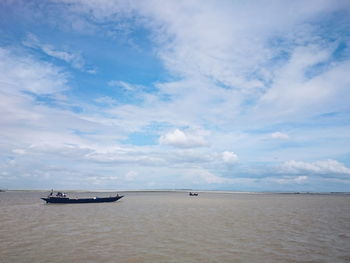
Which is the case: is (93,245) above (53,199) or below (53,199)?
below

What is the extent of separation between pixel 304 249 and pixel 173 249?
27.4 ft

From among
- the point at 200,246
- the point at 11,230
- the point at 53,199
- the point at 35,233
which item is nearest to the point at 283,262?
the point at 200,246

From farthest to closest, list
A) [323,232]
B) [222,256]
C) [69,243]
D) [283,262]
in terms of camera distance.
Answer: [323,232] → [69,243] → [222,256] → [283,262]

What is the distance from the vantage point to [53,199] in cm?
6003

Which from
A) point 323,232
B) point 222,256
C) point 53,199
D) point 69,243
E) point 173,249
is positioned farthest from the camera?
point 53,199

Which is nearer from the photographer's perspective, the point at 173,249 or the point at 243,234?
the point at 173,249

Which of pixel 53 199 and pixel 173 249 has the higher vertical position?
pixel 53 199

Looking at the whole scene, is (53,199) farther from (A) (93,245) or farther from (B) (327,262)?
(B) (327,262)

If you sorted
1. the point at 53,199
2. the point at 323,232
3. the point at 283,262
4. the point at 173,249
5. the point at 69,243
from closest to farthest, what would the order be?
1. the point at 283,262
2. the point at 173,249
3. the point at 69,243
4. the point at 323,232
5. the point at 53,199

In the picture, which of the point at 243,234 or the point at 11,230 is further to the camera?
the point at 11,230

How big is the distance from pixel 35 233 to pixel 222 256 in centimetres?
1607

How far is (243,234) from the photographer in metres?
23.2

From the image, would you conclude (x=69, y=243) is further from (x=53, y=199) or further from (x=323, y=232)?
(x=53, y=199)

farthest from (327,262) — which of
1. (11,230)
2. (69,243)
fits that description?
(11,230)
